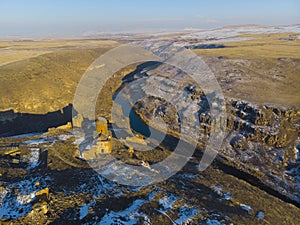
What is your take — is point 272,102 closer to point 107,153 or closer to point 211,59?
point 107,153

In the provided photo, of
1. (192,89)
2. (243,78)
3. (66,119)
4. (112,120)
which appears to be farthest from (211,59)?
(66,119)

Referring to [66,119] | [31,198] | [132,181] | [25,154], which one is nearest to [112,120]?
[66,119]

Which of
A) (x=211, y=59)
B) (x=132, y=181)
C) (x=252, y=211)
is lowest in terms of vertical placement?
(x=252, y=211)

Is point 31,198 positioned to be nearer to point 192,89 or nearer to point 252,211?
point 252,211

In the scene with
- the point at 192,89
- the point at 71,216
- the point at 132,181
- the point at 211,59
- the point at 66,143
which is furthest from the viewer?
the point at 211,59

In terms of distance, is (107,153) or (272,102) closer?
(107,153)

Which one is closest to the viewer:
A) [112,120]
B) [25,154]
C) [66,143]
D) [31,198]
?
[31,198]

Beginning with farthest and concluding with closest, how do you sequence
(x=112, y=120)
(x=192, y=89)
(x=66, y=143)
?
(x=192, y=89) < (x=112, y=120) < (x=66, y=143)

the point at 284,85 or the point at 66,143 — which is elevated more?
the point at 284,85

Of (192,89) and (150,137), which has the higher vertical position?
(192,89)
